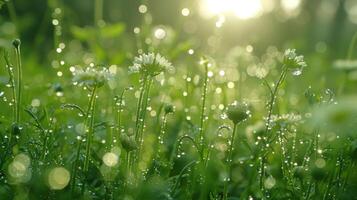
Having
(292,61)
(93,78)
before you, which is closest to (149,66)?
(93,78)

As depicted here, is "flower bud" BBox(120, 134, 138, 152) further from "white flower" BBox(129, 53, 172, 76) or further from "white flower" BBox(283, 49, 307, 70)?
"white flower" BBox(283, 49, 307, 70)

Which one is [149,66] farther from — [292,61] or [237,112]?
[292,61]

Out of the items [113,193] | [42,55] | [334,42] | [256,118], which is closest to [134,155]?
[113,193]

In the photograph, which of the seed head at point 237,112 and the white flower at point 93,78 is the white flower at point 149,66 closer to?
the white flower at point 93,78

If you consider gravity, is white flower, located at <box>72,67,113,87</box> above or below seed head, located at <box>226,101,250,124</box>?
above

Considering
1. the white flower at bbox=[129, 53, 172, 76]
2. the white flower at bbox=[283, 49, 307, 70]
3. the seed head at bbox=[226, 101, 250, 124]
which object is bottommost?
the seed head at bbox=[226, 101, 250, 124]

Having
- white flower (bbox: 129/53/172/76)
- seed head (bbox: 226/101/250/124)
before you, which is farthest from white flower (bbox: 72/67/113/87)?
seed head (bbox: 226/101/250/124)

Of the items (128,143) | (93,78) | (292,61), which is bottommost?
(128,143)

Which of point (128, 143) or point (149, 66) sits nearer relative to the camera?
point (128, 143)

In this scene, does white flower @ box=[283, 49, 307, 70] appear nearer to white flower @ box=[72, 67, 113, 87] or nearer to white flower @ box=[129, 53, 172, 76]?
white flower @ box=[129, 53, 172, 76]

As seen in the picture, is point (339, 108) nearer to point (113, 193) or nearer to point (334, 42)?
point (113, 193)

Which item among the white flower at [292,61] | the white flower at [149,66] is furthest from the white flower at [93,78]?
the white flower at [292,61]

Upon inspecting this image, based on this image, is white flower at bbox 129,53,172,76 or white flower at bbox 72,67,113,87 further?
white flower at bbox 129,53,172,76
